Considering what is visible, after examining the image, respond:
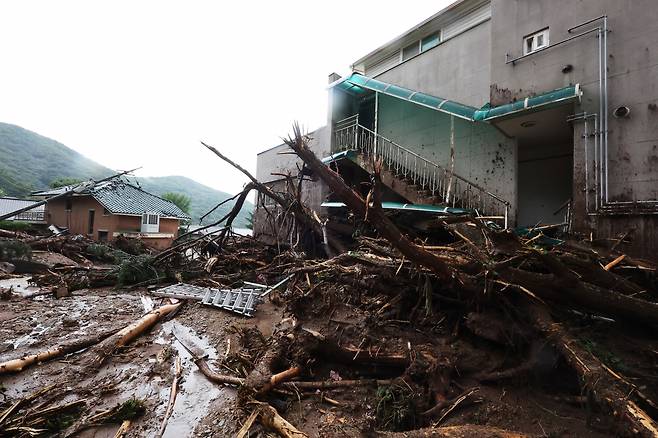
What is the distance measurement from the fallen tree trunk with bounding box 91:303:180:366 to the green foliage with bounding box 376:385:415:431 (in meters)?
4.21

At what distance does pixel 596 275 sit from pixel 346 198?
10.5 feet

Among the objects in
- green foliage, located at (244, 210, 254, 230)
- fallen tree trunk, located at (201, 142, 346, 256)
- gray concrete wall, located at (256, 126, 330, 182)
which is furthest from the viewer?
green foliage, located at (244, 210, 254, 230)

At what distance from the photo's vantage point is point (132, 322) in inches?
234

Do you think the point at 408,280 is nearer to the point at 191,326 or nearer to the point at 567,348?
the point at 567,348

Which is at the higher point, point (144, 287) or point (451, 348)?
point (451, 348)

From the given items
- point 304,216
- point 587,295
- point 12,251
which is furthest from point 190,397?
point 12,251

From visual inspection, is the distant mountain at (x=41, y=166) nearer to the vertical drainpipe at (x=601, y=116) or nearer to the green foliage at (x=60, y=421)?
the green foliage at (x=60, y=421)

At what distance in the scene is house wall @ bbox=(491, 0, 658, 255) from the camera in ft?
16.6

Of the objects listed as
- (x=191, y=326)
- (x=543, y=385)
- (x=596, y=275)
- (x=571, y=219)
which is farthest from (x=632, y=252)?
(x=191, y=326)

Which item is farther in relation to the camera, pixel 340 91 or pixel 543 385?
pixel 340 91

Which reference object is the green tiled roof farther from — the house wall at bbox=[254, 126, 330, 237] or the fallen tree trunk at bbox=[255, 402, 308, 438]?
the fallen tree trunk at bbox=[255, 402, 308, 438]

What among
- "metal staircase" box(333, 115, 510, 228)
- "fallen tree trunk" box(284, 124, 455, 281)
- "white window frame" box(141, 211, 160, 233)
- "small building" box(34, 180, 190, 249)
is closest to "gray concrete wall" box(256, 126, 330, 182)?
"metal staircase" box(333, 115, 510, 228)

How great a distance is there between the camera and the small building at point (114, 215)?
23109mm

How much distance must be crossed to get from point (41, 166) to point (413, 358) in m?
102
